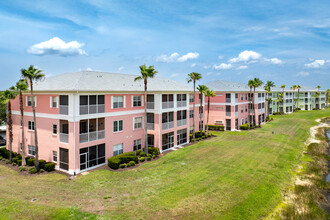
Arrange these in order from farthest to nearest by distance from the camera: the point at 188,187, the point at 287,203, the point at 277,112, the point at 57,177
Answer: the point at 277,112
the point at 57,177
the point at 188,187
the point at 287,203

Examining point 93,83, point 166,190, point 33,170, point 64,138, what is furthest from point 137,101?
point 166,190

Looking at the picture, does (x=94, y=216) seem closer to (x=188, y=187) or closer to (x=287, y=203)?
(x=188, y=187)

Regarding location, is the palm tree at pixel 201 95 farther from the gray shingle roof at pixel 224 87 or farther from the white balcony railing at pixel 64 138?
the white balcony railing at pixel 64 138

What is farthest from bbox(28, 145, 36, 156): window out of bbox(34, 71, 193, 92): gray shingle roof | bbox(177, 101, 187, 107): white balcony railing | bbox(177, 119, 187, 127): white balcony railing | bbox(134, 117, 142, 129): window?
bbox(177, 101, 187, 107): white balcony railing

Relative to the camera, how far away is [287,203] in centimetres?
1725

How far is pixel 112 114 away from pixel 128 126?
3.21 meters

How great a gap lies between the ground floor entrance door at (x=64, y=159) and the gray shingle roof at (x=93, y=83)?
6735 mm

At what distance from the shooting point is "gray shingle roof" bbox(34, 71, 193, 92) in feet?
78.4

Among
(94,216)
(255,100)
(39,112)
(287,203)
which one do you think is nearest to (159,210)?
(94,216)

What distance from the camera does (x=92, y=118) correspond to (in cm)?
2439

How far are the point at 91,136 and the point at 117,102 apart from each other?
538 centimetres

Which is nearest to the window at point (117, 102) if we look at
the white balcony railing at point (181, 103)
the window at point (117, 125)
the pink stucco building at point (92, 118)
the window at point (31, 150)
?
the pink stucco building at point (92, 118)

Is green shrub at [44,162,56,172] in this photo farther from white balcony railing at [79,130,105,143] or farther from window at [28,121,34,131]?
window at [28,121,34,131]

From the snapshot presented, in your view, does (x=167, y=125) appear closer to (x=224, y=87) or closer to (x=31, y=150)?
(x=31, y=150)
